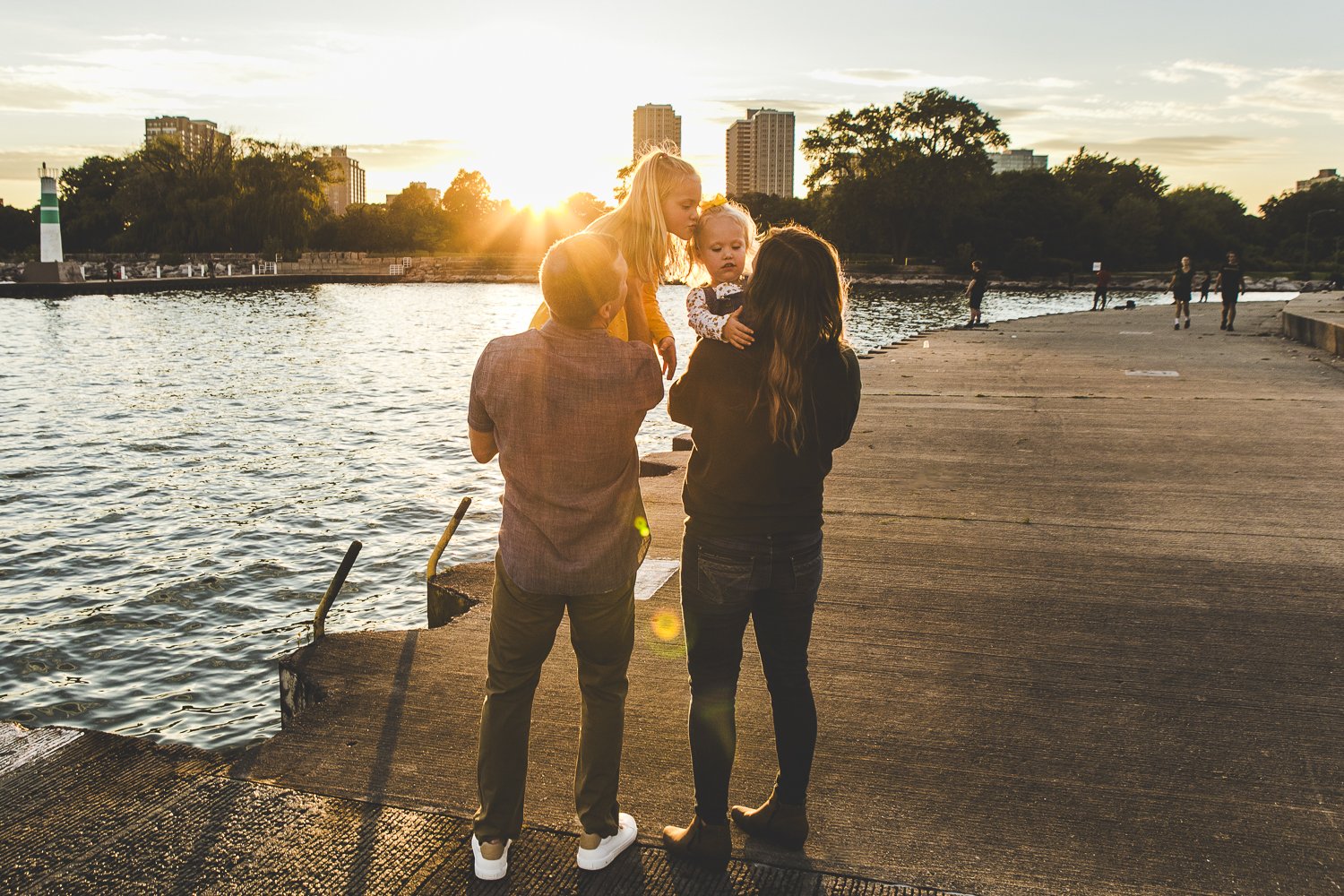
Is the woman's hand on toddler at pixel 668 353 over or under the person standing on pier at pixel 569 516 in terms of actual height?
over

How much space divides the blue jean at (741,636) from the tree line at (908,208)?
3281 inches

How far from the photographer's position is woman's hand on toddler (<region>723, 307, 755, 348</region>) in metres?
2.86

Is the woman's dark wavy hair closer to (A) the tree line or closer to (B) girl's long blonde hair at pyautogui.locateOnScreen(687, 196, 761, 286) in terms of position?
(B) girl's long blonde hair at pyautogui.locateOnScreen(687, 196, 761, 286)

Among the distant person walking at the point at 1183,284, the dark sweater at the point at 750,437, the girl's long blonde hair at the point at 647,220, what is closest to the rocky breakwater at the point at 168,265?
the distant person walking at the point at 1183,284

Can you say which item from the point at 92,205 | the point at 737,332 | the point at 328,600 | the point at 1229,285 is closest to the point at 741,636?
the point at 737,332

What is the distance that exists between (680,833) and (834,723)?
1068 mm

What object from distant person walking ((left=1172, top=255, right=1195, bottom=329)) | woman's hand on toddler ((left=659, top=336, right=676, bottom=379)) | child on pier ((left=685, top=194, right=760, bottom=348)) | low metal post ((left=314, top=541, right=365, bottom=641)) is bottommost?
low metal post ((left=314, top=541, right=365, bottom=641))

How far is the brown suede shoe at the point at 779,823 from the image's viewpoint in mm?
3174

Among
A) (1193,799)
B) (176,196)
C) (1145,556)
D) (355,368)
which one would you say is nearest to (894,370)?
(1145,556)

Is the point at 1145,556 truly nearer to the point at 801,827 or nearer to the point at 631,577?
the point at 801,827

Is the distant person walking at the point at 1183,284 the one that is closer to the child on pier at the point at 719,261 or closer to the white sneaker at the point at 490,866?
the child on pier at the point at 719,261

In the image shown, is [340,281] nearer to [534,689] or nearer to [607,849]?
[534,689]

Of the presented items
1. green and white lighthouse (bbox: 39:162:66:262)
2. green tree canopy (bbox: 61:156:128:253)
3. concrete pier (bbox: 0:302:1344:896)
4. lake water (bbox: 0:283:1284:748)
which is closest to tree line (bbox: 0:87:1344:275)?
green tree canopy (bbox: 61:156:128:253)

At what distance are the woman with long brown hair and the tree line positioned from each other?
83286 millimetres
